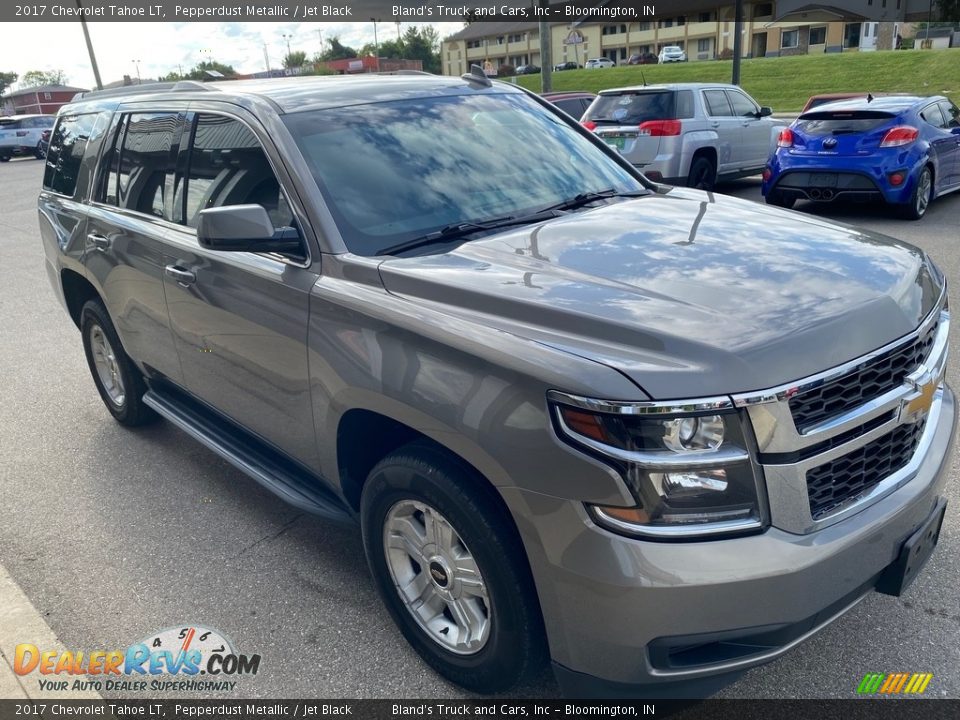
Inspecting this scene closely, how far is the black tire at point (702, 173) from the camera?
40.3 feet

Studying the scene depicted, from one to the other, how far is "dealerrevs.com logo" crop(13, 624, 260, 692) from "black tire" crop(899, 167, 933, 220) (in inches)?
388

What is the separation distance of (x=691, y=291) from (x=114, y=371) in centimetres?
401

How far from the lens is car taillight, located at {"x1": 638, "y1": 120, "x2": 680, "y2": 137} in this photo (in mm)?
11672

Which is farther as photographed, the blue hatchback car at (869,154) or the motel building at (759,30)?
the motel building at (759,30)

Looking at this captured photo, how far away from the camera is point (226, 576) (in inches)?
140

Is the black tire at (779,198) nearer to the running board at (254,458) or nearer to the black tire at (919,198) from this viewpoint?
the black tire at (919,198)

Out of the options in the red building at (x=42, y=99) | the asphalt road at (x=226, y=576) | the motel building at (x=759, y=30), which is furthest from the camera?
the red building at (x=42, y=99)

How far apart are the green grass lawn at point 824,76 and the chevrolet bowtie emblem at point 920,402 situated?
32.6 metres

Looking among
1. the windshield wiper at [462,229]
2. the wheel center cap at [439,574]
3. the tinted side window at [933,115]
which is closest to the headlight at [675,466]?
the wheel center cap at [439,574]

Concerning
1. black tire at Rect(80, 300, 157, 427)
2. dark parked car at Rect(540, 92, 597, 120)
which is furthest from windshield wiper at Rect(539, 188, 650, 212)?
dark parked car at Rect(540, 92, 597, 120)

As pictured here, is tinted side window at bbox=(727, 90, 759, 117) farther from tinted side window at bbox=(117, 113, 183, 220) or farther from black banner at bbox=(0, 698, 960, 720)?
black banner at bbox=(0, 698, 960, 720)

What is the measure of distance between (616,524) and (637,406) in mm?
309

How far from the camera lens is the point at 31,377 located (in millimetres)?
6273

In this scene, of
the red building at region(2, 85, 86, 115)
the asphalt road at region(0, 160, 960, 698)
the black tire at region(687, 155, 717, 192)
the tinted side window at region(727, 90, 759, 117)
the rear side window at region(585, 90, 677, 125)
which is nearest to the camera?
the asphalt road at region(0, 160, 960, 698)
